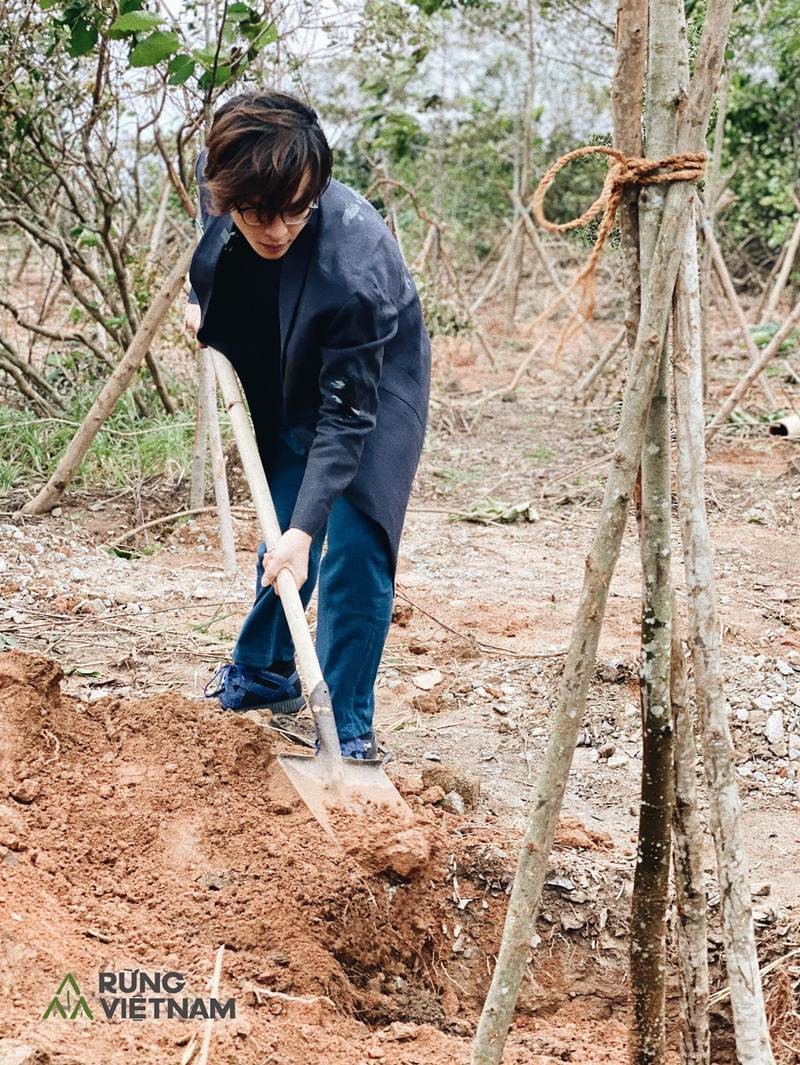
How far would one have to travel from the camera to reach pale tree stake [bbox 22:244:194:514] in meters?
4.42

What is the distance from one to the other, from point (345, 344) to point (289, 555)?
464 mm

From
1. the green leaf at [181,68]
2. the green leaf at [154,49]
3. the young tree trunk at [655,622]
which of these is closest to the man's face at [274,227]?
the young tree trunk at [655,622]

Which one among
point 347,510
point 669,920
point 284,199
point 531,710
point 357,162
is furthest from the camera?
point 357,162

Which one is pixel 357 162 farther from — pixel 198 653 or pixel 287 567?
pixel 287 567

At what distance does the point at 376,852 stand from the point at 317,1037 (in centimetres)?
44

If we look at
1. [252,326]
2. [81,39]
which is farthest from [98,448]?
[252,326]

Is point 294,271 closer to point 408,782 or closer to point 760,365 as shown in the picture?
point 408,782

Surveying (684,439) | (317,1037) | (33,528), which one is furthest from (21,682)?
(33,528)

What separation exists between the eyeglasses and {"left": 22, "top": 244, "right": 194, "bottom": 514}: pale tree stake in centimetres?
199

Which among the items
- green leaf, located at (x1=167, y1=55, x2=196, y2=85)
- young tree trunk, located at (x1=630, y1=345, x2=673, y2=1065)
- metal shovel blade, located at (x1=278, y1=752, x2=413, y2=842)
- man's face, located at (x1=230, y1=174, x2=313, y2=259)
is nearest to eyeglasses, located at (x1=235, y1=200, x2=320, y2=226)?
man's face, located at (x1=230, y1=174, x2=313, y2=259)

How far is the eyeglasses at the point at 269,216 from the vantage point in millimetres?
2273

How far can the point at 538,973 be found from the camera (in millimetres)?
2463

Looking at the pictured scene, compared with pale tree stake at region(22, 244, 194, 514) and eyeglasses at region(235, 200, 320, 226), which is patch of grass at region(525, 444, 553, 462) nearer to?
pale tree stake at region(22, 244, 194, 514)

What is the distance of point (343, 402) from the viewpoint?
2469mm
